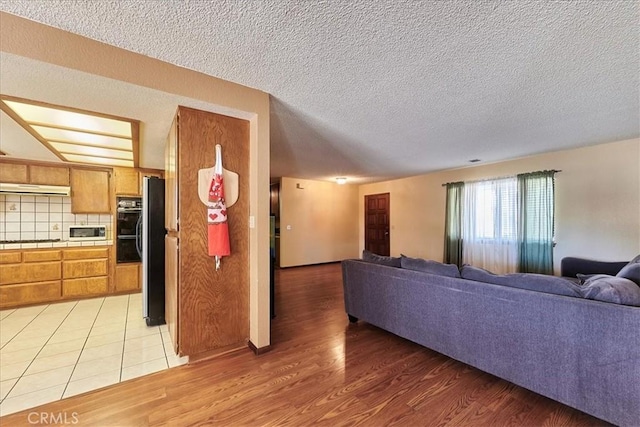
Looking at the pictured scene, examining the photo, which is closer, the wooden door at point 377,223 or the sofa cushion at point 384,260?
the sofa cushion at point 384,260

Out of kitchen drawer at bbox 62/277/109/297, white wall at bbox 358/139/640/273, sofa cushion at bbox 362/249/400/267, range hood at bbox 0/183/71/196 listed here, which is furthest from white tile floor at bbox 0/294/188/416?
white wall at bbox 358/139/640/273

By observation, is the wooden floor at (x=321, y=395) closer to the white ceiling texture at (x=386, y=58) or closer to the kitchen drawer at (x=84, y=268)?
the white ceiling texture at (x=386, y=58)

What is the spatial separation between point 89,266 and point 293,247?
3900 millimetres

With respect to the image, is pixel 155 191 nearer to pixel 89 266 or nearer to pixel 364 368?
pixel 89 266

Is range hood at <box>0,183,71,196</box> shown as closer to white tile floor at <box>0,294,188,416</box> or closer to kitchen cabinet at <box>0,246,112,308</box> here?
kitchen cabinet at <box>0,246,112,308</box>

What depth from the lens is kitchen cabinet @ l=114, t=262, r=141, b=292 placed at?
160 inches

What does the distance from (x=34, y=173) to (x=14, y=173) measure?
19cm

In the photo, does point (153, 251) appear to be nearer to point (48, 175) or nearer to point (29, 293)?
point (29, 293)

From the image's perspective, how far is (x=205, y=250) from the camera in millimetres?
2203

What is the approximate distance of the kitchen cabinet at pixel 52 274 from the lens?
11.2 feet

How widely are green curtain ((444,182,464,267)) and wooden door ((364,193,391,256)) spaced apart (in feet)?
5.77

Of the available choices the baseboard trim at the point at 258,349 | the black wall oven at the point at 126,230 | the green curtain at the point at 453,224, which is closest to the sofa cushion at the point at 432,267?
the baseboard trim at the point at 258,349

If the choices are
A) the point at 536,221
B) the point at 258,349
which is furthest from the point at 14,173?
the point at 536,221

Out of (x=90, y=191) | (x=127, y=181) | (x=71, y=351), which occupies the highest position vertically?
(x=127, y=181)
